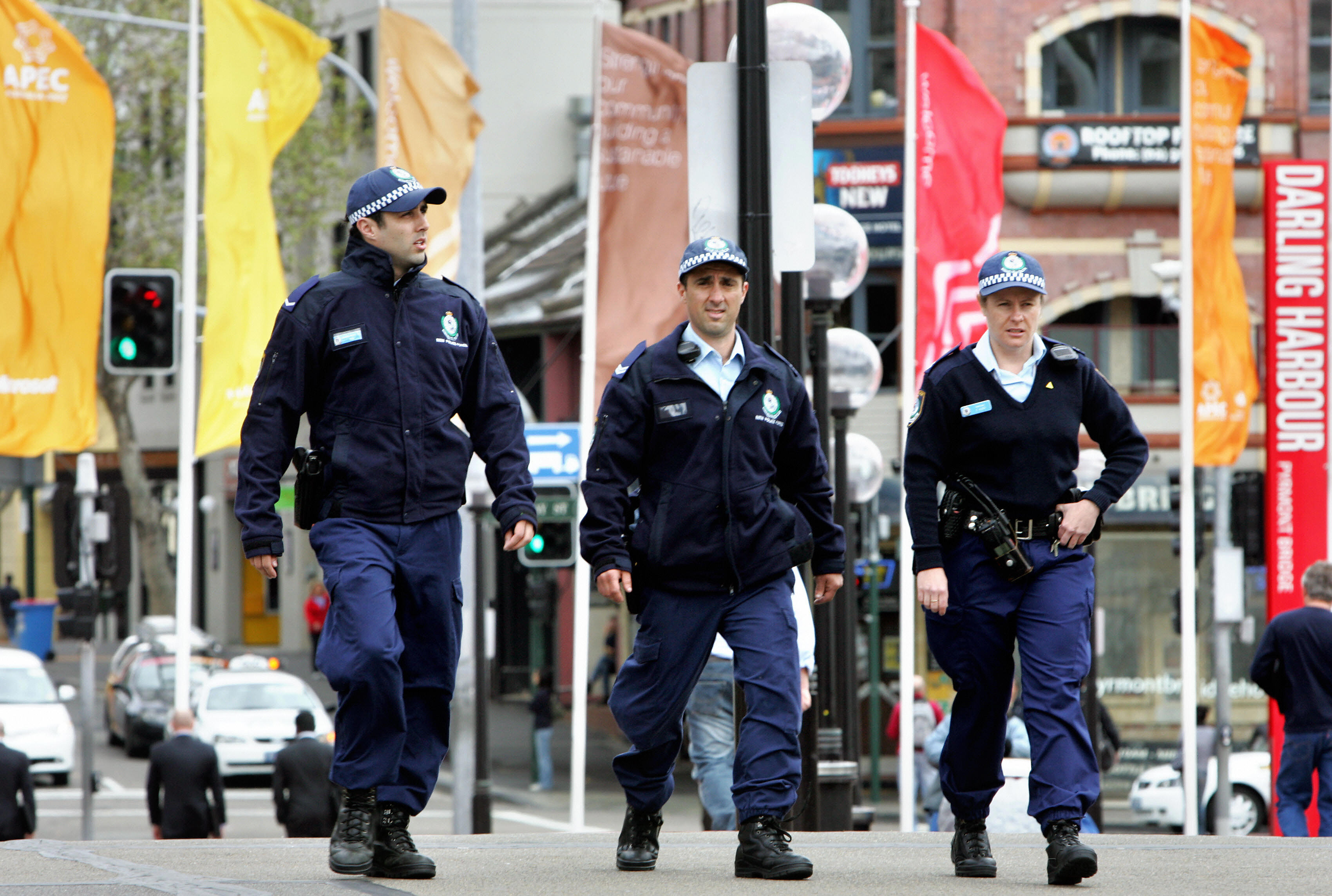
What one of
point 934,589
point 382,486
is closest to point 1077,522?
point 934,589

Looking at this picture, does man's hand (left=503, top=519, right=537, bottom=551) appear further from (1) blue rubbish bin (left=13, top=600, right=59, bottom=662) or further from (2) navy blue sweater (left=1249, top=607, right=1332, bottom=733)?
(1) blue rubbish bin (left=13, top=600, right=59, bottom=662)

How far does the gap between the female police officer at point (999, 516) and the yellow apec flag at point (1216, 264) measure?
38.3 feet

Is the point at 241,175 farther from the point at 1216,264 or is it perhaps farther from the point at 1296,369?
the point at 1296,369

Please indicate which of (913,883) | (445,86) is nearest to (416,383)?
(913,883)

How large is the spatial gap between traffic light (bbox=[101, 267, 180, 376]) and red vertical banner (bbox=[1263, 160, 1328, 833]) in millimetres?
9691

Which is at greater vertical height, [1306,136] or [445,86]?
[1306,136]

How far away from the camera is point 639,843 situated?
252 inches

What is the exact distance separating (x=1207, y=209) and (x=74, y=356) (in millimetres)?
9672

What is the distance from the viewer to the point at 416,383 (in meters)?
6.07

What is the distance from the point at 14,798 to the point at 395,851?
394 inches

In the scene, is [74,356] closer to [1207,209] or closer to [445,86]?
[445,86]

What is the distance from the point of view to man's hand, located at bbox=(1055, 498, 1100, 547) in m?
6.26

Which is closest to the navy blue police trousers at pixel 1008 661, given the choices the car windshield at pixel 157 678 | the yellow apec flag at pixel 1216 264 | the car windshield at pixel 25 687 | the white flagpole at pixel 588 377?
the white flagpole at pixel 588 377

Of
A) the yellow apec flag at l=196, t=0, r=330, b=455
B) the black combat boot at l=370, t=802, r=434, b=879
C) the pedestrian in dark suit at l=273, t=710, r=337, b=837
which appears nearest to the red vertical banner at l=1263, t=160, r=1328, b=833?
the pedestrian in dark suit at l=273, t=710, r=337, b=837
